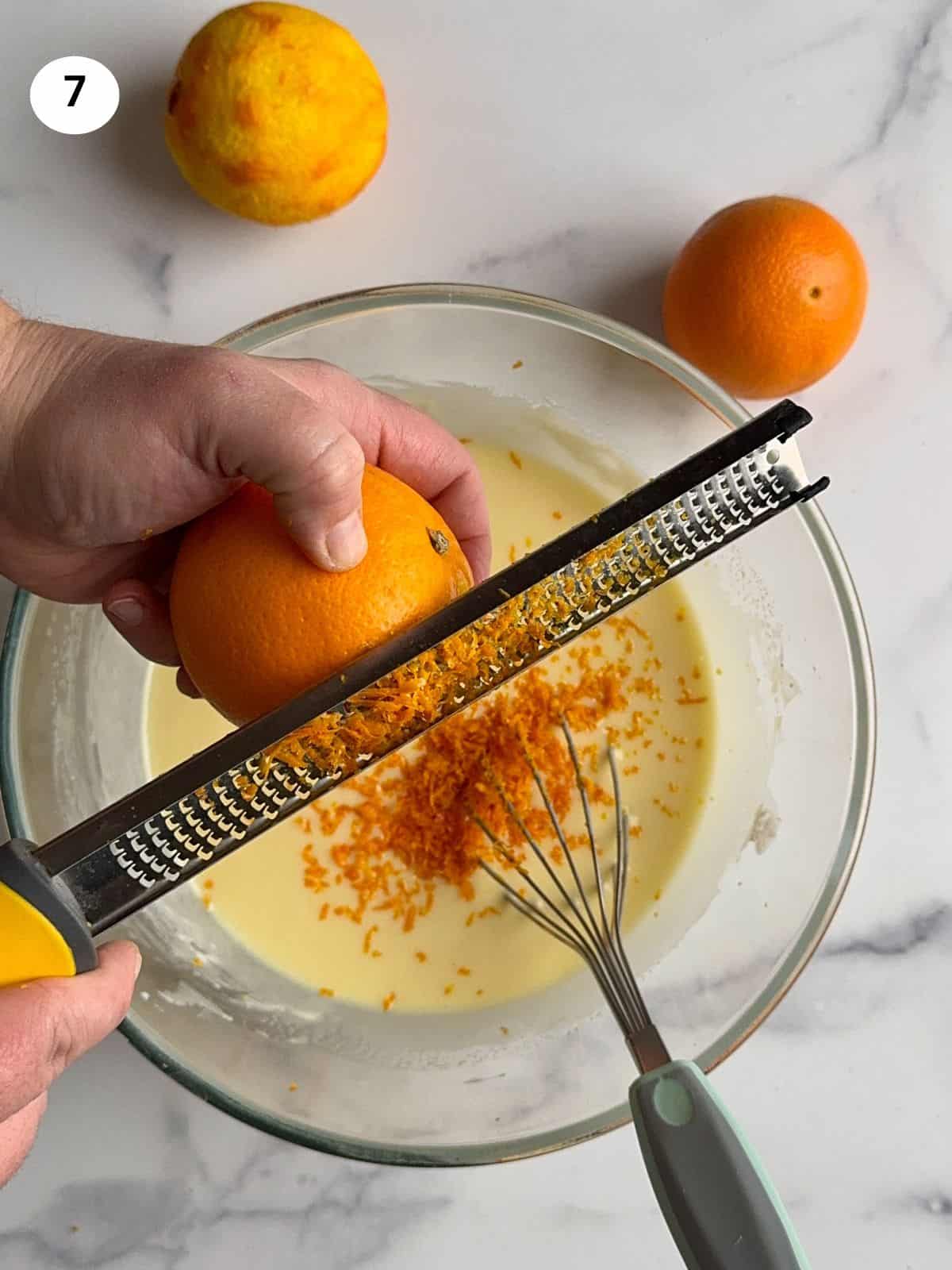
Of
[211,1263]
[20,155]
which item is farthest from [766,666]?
[20,155]

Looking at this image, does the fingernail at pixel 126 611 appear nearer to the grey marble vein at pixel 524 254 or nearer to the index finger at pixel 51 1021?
the index finger at pixel 51 1021

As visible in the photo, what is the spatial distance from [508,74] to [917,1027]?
131 centimetres

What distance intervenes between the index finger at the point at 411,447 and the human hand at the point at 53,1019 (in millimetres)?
580

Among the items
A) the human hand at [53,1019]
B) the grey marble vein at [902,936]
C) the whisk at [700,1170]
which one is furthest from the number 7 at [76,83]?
the grey marble vein at [902,936]

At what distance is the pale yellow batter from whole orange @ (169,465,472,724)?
1.46 ft

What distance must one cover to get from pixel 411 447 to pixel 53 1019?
2.27ft

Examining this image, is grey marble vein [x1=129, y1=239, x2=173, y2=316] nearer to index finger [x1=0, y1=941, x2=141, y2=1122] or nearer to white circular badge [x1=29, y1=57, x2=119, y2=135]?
white circular badge [x1=29, y1=57, x2=119, y2=135]

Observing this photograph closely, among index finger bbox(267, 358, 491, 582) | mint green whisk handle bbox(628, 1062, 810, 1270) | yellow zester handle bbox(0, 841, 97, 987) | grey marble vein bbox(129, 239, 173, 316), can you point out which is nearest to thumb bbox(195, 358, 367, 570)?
index finger bbox(267, 358, 491, 582)

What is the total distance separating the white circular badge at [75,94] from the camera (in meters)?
1.43

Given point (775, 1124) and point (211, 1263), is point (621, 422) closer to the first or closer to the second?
point (775, 1124)

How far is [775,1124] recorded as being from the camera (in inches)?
56.5

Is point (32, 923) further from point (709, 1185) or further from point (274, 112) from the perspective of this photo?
point (274, 112)

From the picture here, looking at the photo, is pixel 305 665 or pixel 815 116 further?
pixel 815 116

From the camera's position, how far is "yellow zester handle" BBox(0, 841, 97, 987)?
2.77 feet
